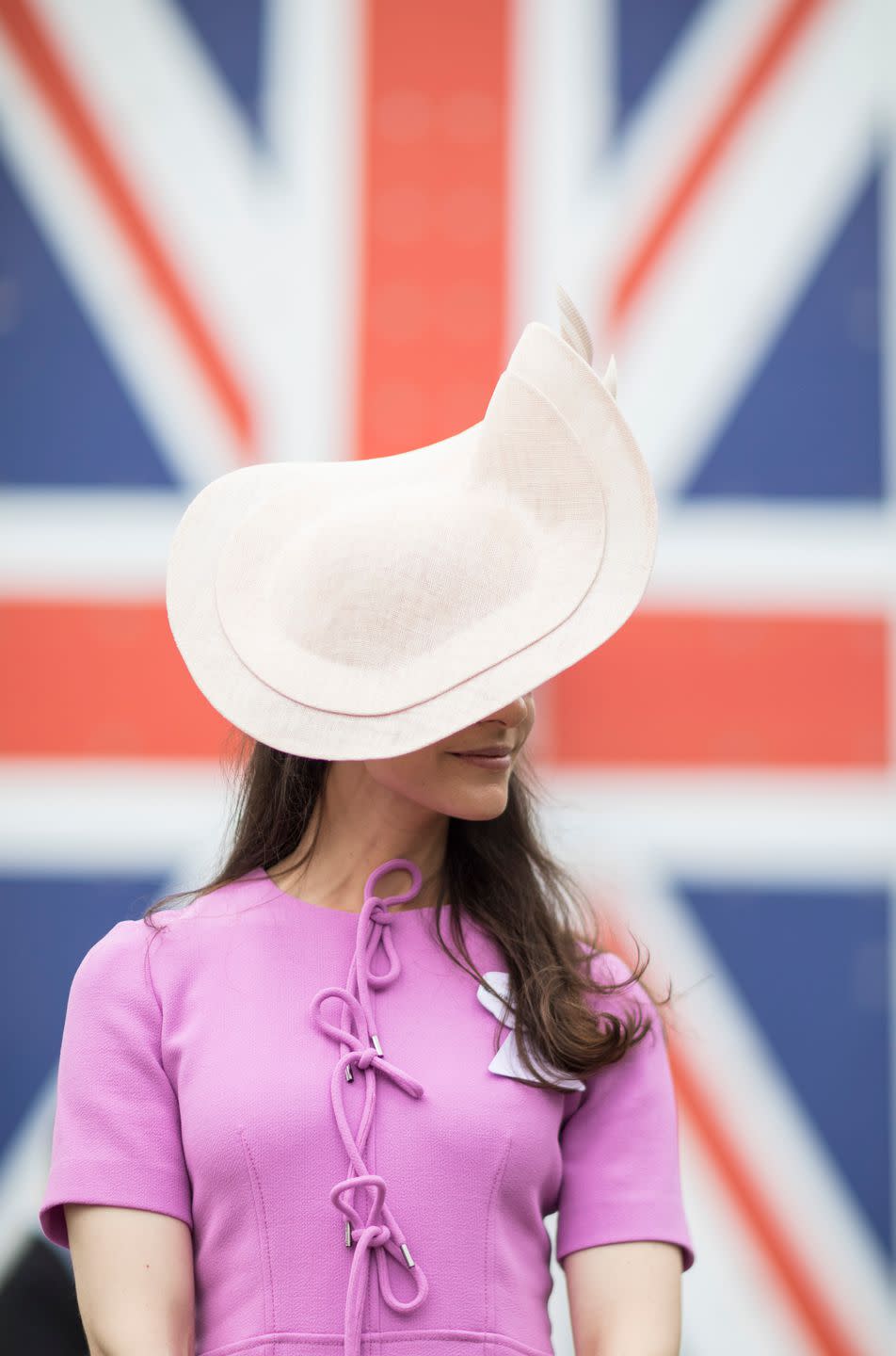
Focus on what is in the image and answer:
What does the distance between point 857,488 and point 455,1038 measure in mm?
1209

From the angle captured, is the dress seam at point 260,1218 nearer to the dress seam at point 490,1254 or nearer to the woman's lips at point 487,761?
the dress seam at point 490,1254

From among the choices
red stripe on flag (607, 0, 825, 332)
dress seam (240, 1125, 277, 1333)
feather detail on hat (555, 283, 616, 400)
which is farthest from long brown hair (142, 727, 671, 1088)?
red stripe on flag (607, 0, 825, 332)

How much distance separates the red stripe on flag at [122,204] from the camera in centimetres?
194

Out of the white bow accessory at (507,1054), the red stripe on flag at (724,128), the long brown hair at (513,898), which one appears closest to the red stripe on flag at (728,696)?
the red stripe on flag at (724,128)

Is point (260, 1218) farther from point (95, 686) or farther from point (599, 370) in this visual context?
point (599, 370)

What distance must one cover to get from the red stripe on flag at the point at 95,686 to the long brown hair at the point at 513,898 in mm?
830

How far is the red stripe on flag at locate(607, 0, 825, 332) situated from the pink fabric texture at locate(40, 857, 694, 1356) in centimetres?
124

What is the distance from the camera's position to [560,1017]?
970 mm

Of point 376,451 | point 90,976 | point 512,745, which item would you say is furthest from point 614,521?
point 376,451

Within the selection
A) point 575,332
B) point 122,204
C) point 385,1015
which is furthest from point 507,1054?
point 122,204

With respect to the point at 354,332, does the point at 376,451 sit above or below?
below

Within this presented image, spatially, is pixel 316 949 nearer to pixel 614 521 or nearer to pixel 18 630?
pixel 614 521

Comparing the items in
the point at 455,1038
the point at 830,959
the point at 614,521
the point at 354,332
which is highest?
the point at 354,332

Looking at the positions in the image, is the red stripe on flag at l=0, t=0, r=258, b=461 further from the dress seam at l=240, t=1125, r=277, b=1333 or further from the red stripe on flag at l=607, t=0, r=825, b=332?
the dress seam at l=240, t=1125, r=277, b=1333
